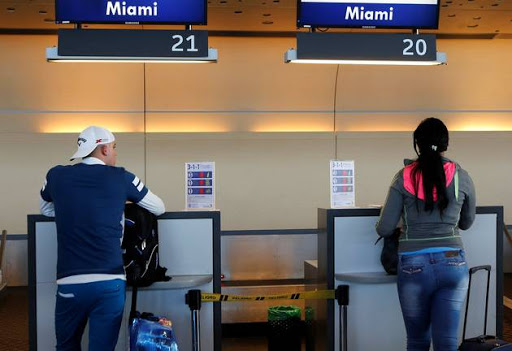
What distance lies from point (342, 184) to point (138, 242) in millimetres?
1658

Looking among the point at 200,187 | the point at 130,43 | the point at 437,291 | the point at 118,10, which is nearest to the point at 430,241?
the point at 437,291

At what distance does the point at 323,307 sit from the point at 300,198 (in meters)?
4.69

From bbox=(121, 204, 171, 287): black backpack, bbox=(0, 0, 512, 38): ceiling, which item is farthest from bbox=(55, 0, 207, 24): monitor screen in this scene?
bbox=(0, 0, 512, 38): ceiling

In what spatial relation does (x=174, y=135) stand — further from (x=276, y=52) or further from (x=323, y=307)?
(x=323, y=307)

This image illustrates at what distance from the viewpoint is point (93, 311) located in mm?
4000

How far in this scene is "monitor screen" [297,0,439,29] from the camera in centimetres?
517

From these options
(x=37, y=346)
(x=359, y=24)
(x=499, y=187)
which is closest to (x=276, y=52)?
(x=499, y=187)

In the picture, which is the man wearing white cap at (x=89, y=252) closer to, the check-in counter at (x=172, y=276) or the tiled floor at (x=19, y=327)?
the check-in counter at (x=172, y=276)

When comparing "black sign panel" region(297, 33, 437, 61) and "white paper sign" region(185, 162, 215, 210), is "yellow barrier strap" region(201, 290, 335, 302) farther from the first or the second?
"black sign panel" region(297, 33, 437, 61)

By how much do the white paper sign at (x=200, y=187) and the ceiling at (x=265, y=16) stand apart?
2.93 m

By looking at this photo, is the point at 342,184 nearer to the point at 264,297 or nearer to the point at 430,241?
the point at 264,297

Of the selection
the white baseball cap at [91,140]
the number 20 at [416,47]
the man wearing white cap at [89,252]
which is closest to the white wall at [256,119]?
the number 20 at [416,47]

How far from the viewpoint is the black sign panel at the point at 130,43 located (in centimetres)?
501

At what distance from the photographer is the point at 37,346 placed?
201 inches
